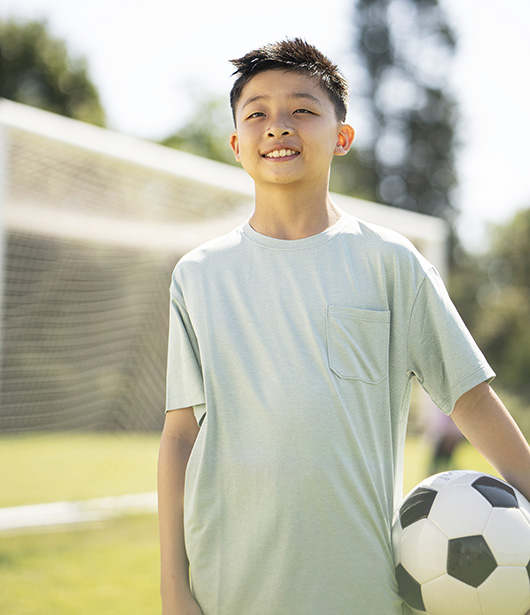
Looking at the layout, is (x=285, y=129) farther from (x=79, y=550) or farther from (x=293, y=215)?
(x=79, y=550)

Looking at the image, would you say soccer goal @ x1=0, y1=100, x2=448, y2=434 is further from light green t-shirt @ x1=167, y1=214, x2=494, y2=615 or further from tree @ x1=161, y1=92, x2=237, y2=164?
tree @ x1=161, y1=92, x2=237, y2=164

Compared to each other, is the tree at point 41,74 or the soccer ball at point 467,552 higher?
the tree at point 41,74

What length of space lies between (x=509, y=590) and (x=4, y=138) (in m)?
4.38

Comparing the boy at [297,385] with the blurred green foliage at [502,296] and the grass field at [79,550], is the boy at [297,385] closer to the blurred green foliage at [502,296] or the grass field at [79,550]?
the grass field at [79,550]

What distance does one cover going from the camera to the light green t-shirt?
128cm

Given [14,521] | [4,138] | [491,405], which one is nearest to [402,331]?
[491,405]

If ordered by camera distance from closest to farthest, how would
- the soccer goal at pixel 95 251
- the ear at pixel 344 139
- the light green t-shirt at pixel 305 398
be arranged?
1. the light green t-shirt at pixel 305 398
2. the ear at pixel 344 139
3. the soccer goal at pixel 95 251

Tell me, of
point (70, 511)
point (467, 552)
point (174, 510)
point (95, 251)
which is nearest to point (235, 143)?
point (174, 510)

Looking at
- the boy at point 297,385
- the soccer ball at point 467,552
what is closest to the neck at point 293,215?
the boy at point 297,385

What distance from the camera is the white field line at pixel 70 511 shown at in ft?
17.1

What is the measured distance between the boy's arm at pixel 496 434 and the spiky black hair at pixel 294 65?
64 cm

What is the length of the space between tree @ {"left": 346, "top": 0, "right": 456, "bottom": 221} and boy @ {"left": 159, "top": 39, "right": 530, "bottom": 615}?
838 inches

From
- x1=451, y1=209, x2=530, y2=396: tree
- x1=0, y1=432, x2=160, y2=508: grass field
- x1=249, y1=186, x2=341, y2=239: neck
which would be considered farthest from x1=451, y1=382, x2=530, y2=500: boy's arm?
x1=451, y1=209, x2=530, y2=396: tree

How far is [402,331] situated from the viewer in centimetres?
138
